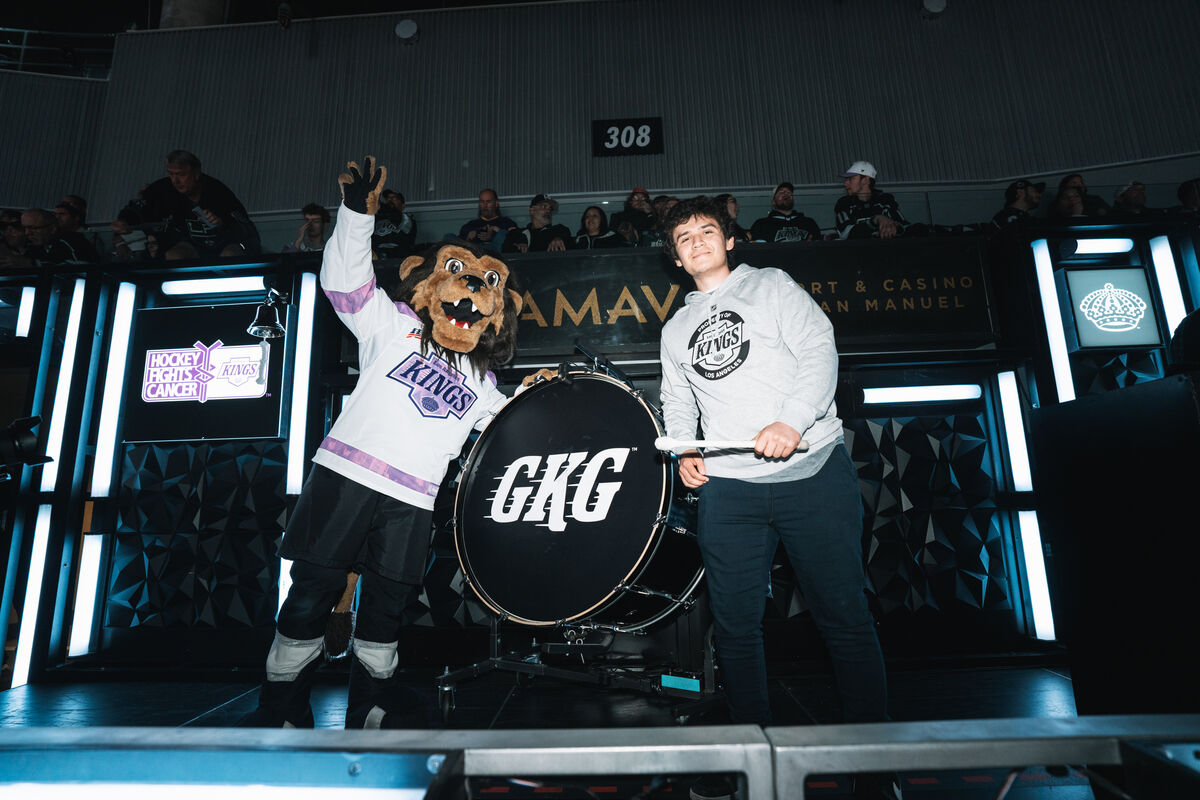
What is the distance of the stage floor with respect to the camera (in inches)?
91.4

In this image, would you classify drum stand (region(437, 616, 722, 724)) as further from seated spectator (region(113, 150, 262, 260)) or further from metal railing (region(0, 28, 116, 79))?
metal railing (region(0, 28, 116, 79))

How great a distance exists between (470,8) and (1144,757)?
847 cm

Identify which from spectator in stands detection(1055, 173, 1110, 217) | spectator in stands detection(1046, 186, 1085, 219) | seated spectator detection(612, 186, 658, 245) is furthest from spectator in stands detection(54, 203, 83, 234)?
spectator in stands detection(1055, 173, 1110, 217)

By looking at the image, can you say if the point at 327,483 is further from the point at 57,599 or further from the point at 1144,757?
the point at 57,599

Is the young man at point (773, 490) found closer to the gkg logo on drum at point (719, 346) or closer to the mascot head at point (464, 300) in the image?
the gkg logo on drum at point (719, 346)

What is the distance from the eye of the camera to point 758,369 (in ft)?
5.73

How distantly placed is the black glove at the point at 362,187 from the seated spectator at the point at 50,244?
316cm

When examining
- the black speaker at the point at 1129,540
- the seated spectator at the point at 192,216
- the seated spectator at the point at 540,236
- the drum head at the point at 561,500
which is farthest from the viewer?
the seated spectator at the point at 540,236

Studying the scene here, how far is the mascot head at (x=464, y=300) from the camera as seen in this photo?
88.8 inches

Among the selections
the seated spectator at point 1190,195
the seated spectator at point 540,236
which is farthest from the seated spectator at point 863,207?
the seated spectator at point 1190,195

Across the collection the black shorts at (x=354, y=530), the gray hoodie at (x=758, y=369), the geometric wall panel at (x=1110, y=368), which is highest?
the geometric wall panel at (x=1110, y=368)

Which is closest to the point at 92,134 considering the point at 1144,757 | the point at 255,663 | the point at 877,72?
the point at 255,663

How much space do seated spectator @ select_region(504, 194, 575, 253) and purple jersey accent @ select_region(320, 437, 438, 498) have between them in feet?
7.63

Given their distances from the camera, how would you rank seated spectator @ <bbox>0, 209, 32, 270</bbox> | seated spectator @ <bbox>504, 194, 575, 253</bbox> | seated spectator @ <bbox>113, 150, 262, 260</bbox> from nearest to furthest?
seated spectator @ <bbox>113, 150, 262, 260</bbox> → seated spectator @ <bbox>504, 194, 575, 253</bbox> → seated spectator @ <bbox>0, 209, 32, 270</bbox>
